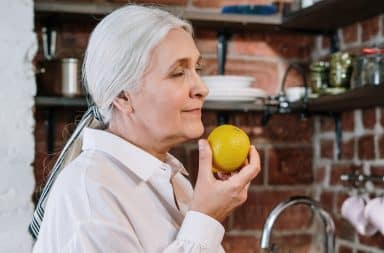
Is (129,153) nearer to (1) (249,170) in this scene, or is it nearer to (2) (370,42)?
(1) (249,170)

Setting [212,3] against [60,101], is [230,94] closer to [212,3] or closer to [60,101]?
[212,3]

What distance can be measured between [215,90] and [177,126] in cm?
64

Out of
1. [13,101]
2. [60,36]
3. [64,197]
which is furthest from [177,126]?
[60,36]

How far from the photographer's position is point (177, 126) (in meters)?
1.02

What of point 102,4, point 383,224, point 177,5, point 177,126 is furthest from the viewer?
point 177,5

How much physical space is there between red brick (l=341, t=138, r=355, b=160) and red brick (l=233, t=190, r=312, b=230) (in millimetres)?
204

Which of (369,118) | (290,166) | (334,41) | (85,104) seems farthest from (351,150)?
(85,104)

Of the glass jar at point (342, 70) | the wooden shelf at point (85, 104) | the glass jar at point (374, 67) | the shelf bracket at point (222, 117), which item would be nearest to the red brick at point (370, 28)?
the glass jar at point (342, 70)

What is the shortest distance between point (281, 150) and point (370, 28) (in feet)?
1.50

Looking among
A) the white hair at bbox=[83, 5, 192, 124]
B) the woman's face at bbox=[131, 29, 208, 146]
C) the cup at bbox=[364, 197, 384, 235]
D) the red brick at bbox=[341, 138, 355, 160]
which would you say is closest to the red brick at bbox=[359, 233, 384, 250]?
the cup at bbox=[364, 197, 384, 235]

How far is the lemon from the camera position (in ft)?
3.48

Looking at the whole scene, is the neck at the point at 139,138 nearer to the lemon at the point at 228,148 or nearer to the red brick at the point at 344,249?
the lemon at the point at 228,148

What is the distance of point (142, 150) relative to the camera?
105cm

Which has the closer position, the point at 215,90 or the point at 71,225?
the point at 71,225
